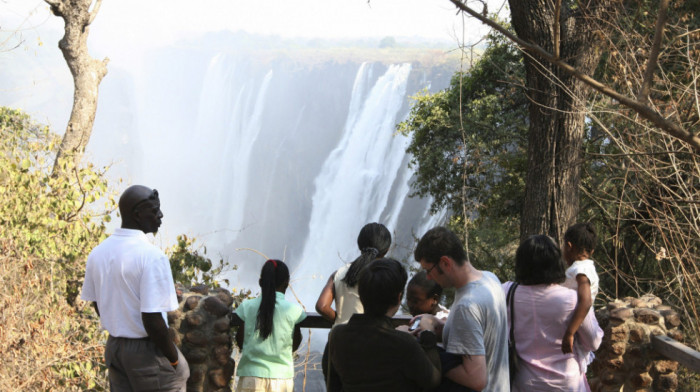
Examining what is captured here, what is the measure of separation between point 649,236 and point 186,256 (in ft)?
19.7

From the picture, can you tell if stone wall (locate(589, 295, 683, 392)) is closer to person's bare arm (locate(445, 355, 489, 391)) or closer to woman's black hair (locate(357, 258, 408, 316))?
person's bare arm (locate(445, 355, 489, 391))

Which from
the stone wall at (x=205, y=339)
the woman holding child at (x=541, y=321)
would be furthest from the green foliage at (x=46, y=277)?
Result: the woman holding child at (x=541, y=321)

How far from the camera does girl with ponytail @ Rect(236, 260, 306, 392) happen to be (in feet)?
10.3

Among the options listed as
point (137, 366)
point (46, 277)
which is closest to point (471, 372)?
point (137, 366)

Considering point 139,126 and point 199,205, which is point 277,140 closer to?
point 199,205

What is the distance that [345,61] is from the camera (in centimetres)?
4519

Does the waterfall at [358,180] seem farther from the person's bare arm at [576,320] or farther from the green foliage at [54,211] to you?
the person's bare arm at [576,320]

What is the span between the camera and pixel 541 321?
2.73m

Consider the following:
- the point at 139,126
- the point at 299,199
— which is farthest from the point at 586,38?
the point at 139,126

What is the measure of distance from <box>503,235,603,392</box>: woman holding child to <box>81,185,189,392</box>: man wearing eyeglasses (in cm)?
136

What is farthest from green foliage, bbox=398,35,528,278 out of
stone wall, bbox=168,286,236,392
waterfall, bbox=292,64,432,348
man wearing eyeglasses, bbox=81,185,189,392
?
waterfall, bbox=292,64,432,348

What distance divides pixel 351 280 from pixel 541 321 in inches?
34.4

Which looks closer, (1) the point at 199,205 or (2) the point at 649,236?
(2) the point at 649,236

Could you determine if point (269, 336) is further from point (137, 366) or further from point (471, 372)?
point (471, 372)
